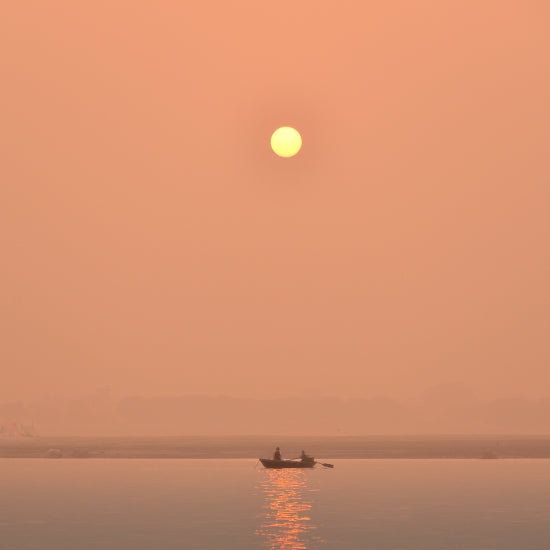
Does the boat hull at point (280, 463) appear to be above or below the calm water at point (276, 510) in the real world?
above

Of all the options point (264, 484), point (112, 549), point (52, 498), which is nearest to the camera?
point (112, 549)

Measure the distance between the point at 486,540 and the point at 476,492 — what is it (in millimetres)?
41282

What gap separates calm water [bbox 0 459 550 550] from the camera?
6694 centimetres

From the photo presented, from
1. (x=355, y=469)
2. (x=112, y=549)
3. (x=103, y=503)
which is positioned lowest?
(x=112, y=549)

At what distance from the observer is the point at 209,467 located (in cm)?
16662

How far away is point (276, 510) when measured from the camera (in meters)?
87.1

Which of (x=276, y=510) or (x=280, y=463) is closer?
(x=276, y=510)

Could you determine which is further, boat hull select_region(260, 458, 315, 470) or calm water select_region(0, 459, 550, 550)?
boat hull select_region(260, 458, 315, 470)

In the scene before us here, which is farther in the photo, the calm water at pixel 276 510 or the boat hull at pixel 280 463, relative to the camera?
the boat hull at pixel 280 463

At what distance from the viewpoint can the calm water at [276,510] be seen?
6694 centimetres

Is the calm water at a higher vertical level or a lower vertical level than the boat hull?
lower

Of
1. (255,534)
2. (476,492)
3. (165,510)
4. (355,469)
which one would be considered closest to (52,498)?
(165,510)

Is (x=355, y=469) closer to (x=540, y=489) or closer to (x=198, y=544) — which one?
(x=540, y=489)

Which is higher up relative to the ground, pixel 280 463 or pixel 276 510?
pixel 280 463
